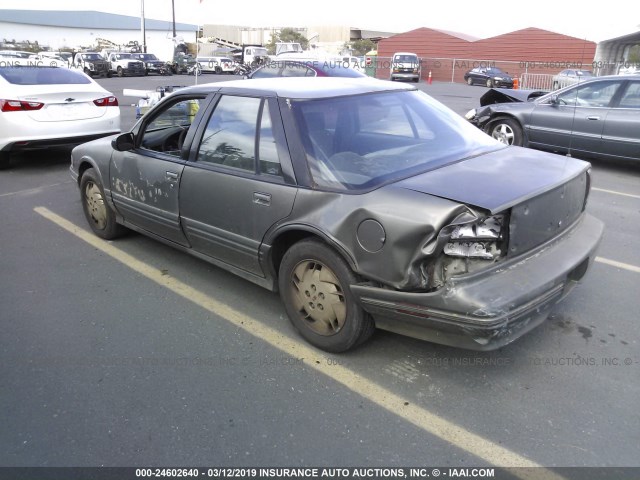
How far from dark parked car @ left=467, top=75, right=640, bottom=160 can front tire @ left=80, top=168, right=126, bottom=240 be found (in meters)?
6.46

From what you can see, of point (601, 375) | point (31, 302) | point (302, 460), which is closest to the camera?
point (302, 460)

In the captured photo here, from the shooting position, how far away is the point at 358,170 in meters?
3.18

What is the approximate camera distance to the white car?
761 cm

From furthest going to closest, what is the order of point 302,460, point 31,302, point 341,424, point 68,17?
point 68,17 < point 31,302 < point 341,424 < point 302,460

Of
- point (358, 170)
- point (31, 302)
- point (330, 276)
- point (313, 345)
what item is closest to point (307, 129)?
point (358, 170)

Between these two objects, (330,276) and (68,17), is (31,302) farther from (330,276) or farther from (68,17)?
(68,17)

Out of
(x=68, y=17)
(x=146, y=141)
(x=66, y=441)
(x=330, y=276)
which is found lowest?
(x=66, y=441)

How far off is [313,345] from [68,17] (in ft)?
312

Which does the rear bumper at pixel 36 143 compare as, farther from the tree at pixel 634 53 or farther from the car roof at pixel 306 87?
the tree at pixel 634 53

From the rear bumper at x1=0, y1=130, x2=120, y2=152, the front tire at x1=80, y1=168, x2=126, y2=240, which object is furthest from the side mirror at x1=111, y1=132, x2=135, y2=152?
the rear bumper at x1=0, y1=130, x2=120, y2=152

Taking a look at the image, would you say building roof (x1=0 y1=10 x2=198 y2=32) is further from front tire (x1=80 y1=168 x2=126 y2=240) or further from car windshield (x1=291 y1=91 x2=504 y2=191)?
car windshield (x1=291 y1=91 x2=504 y2=191)

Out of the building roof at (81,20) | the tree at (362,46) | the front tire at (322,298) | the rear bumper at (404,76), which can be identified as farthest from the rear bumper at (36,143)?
the building roof at (81,20)

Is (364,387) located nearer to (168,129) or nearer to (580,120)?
(168,129)

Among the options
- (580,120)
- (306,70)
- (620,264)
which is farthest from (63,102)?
(580,120)
